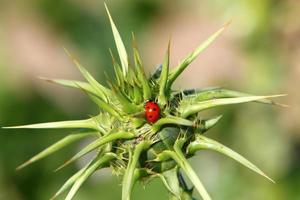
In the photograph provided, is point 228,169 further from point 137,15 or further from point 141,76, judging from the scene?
point 141,76

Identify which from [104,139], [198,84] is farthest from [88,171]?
[198,84]

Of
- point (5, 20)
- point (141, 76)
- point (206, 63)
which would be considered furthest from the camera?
point (206, 63)

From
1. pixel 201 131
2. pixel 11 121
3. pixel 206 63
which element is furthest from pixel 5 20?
pixel 201 131

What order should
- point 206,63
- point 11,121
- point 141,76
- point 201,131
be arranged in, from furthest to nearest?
point 206,63 < point 11,121 < point 201,131 < point 141,76

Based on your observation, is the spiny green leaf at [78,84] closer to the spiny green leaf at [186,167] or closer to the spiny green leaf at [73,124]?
the spiny green leaf at [73,124]

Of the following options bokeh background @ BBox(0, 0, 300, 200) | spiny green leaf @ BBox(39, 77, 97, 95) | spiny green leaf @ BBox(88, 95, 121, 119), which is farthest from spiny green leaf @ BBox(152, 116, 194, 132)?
bokeh background @ BBox(0, 0, 300, 200)

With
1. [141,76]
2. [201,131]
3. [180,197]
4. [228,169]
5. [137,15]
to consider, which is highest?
[137,15]

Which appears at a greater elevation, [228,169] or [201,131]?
[201,131]

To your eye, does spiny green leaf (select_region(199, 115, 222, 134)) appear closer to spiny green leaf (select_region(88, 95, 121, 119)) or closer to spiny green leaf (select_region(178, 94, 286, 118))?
spiny green leaf (select_region(178, 94, 286, 118))
